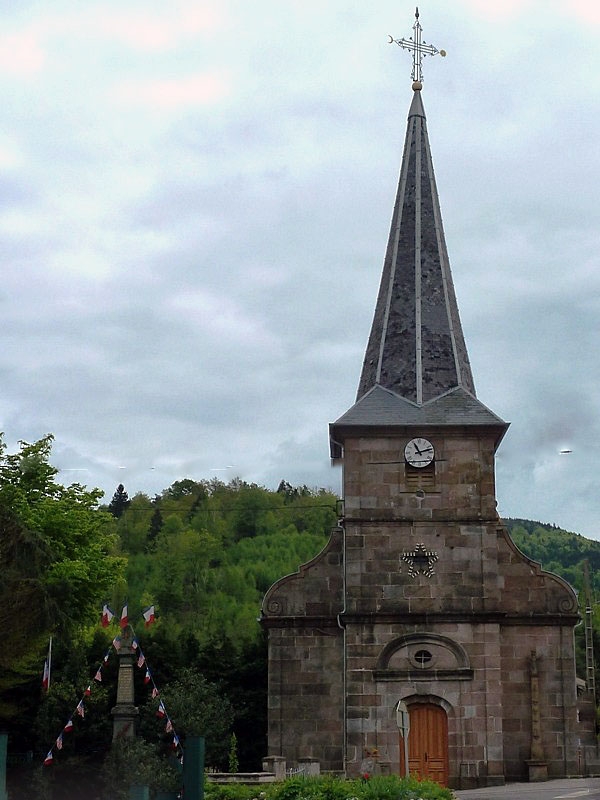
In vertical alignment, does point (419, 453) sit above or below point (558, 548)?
below

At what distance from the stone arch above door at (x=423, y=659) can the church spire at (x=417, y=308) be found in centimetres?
680

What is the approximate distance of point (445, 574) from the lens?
32.8 meters

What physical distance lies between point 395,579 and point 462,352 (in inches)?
309

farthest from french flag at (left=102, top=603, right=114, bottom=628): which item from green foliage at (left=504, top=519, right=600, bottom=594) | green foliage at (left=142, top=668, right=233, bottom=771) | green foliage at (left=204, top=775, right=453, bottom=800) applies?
green foliage at (left=504, top=519, right=600, bottom=594)

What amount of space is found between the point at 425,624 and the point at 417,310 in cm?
979

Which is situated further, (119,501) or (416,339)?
(119,501)

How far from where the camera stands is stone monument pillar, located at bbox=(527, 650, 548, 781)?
32.0 meters

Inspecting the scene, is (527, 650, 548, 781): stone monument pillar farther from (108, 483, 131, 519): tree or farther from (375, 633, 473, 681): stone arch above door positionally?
(108, 483, 131, 519): tree

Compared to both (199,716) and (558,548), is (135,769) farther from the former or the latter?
(558,548)

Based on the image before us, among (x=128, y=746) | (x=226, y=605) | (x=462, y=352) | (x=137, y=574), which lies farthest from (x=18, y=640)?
(x=137, y=574)

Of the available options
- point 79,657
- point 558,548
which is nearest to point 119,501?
point 558,548

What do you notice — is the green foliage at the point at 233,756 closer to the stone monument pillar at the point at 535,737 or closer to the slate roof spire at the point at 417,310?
the stone monument pillar at the point at 535,737

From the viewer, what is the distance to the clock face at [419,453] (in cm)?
3375

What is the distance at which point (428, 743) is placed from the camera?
31.8m
